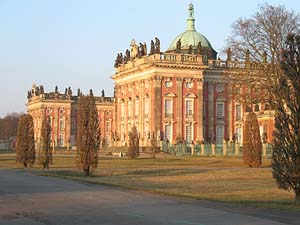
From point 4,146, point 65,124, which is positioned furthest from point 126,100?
point 4,146

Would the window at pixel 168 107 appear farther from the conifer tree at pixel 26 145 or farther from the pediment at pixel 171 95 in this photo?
the conifer tree at pixel 26 145

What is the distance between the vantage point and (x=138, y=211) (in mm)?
16219

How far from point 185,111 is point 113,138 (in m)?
18.0

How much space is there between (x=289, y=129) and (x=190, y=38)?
286 feet

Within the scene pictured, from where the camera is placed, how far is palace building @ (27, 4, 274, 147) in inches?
3605

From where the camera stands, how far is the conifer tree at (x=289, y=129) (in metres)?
18.6

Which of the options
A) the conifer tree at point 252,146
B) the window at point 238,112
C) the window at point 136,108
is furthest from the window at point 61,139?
the conifer tree at point 252,146

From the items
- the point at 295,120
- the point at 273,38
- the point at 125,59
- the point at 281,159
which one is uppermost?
the point at 125,59

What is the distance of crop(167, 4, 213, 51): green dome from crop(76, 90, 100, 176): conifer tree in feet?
223

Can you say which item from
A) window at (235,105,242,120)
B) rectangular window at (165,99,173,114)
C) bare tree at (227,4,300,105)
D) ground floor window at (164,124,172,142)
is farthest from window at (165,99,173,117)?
bare tree at (227,4,300,105)

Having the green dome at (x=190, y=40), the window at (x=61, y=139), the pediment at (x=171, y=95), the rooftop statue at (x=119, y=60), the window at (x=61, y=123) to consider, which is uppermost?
the green dome at (x=190, y=40)

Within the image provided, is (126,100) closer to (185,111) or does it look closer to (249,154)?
(185,111)

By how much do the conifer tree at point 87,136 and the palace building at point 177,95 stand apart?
50033 millimetres

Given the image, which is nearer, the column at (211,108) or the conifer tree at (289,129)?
the conifer tree at (289,129)
